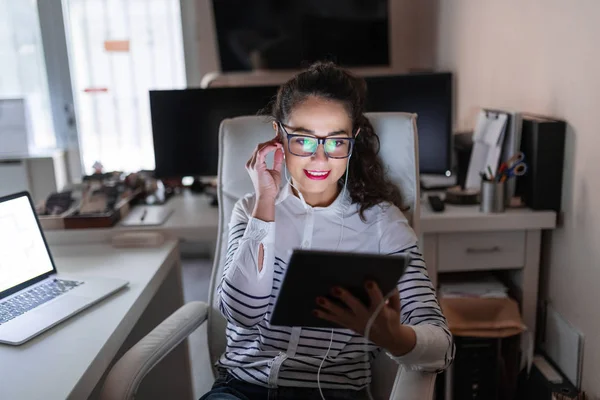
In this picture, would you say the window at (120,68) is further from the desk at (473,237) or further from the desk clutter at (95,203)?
the desk at (473,237)

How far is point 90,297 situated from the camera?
1261 millimetres

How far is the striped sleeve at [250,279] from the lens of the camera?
1.15 m

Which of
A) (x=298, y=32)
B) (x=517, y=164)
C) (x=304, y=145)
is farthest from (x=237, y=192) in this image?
(x=298, y=32)

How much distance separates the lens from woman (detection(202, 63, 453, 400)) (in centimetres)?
115

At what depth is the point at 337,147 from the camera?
3.81 feet

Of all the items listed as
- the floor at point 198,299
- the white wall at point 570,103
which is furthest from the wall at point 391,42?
the white wall at point 570,103

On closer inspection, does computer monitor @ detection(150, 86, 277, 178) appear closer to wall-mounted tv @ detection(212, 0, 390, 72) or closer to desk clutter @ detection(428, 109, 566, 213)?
desk clutter @ detection(428, 109, 566, 213)

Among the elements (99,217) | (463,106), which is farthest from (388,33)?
(99,217)

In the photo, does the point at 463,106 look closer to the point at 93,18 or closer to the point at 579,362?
Result: the point at 579,362

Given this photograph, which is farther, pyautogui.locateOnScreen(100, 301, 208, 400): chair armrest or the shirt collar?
the shirt collar

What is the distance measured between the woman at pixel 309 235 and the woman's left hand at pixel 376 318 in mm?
93

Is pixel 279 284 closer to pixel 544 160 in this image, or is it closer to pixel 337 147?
pixel 337 147

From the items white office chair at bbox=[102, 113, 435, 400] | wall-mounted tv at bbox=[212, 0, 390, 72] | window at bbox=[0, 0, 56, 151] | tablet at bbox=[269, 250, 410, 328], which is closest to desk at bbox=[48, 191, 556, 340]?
white office chair at bbox=[102, 113, 435, 400]

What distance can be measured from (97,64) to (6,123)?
820 mm
